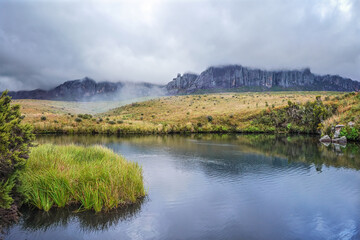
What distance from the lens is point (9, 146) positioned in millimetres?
8859

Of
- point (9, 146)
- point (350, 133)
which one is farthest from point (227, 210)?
point (350, 133)

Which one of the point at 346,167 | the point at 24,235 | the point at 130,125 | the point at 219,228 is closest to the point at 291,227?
the point at 219,228

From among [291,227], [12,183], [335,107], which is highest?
[335,107]

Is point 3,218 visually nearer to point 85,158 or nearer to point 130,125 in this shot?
point 85,158

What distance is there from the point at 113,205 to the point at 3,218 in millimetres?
3965

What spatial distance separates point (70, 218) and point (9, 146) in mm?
3676

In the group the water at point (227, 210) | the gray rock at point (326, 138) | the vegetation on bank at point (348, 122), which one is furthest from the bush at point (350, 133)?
the water at point (227, 210)

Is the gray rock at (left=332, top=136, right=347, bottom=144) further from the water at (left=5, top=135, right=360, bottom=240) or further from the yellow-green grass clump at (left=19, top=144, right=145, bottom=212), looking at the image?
the yellow-green grass clump at (left=19, top=144, right=145, bottom=212)

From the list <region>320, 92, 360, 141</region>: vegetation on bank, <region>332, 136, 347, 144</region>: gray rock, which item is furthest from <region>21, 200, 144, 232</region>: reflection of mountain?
<region>320, 92, 360, 141</region>: vegetation on bank

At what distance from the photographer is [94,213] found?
398 inches

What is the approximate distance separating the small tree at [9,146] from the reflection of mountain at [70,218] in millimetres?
1542

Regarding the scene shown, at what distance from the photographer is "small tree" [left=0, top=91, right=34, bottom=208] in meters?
8.02

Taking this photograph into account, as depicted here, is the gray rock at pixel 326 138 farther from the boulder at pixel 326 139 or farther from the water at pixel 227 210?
the water at pixel 227 210

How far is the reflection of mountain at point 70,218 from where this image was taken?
9273mm
